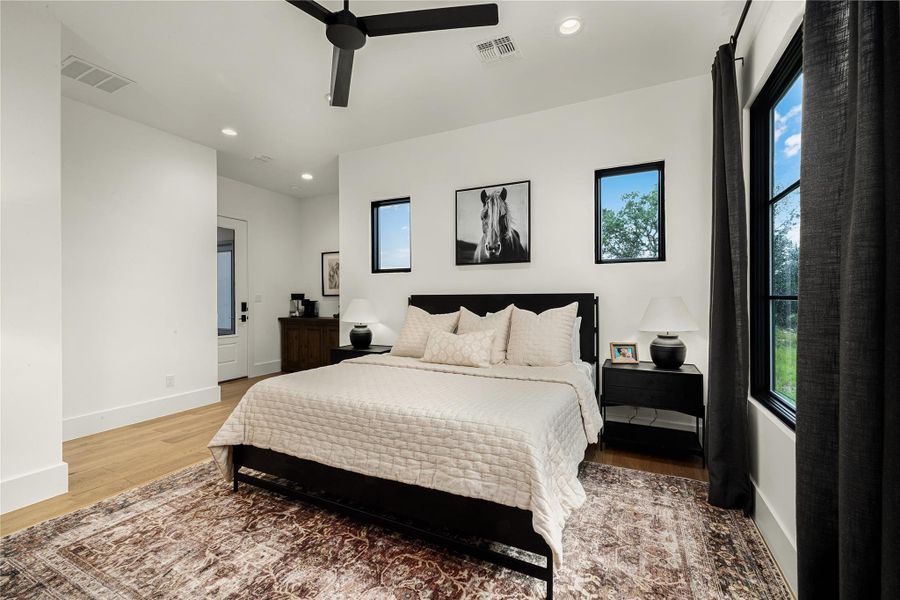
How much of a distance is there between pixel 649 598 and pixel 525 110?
3550 millimetres

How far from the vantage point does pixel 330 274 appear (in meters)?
6.30

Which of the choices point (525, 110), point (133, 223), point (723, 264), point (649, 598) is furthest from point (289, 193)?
point (649, 598)

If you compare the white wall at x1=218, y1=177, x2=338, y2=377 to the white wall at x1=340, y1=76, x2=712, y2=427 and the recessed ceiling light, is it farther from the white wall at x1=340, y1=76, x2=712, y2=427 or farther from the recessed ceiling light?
the recessed ceiling light

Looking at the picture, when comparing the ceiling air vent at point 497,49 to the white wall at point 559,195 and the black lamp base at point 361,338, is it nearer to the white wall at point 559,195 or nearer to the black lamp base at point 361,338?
the white wall at point 559,195

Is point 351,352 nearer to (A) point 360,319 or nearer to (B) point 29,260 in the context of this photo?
(A) point 360,319

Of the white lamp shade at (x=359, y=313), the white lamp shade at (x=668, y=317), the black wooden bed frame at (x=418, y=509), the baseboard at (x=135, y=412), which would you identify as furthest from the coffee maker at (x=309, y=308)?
the white lamp shade at (x=668, y=317)

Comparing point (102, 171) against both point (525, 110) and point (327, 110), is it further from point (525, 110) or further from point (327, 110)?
point (525, 110)

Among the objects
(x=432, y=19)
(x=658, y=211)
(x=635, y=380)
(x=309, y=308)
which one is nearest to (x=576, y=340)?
(x=635, y=380)

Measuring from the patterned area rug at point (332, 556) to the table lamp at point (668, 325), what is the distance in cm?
95

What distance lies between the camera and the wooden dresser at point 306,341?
18.8 feet

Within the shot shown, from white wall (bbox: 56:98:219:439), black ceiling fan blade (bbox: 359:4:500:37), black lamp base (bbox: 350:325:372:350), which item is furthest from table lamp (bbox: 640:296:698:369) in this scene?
white wall (bbox: 56:98:219:439)

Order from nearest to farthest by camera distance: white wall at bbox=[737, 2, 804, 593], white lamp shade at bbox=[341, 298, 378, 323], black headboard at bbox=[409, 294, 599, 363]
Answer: white wall at bbox=[737, 2, 804, 593] → black headboard at bbox=[409, 294, 599, 363] → white lamp shade at bbox=[341, 298, 378, 323]

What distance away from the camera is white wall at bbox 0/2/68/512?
229cm

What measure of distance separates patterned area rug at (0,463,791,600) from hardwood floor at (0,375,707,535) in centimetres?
22
